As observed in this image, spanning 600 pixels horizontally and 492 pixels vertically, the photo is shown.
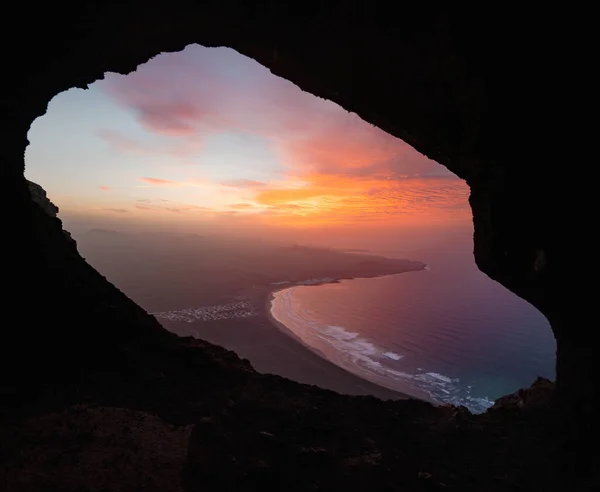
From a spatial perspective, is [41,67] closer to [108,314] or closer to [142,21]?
[142,21]

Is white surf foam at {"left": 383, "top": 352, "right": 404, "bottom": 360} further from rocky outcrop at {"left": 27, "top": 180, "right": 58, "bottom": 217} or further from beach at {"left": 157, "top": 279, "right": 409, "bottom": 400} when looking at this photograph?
rocky outcrop at {"left": 27, "top": 180, "right": 58, "bottom": 217}

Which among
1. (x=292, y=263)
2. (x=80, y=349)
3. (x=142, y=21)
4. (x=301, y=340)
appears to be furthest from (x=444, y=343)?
(x=292, y=263)

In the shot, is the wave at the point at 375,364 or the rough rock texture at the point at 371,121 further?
the wave at the point at 375,364

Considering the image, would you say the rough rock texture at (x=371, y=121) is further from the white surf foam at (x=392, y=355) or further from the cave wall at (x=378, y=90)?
the white surf foam at (x=392, y=355)

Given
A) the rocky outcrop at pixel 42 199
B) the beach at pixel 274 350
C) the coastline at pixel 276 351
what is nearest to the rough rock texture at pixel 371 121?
the rocky outcrop at pixel 42 199

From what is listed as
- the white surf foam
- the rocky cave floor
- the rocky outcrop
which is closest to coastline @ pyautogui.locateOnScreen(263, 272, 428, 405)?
the white surf foam

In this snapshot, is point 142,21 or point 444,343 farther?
point 444,343
